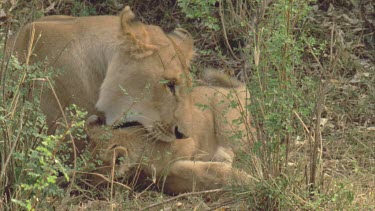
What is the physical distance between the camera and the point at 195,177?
200 inches

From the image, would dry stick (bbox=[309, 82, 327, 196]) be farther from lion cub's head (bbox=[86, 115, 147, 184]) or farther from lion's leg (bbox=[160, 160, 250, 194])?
lion cub's head (bbox=[86, 115, 147, 184])

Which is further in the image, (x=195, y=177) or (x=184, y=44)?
(x=184, y=44)

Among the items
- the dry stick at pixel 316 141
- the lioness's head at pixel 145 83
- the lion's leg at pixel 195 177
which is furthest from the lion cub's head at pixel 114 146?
the dry stick at pixel 316 141

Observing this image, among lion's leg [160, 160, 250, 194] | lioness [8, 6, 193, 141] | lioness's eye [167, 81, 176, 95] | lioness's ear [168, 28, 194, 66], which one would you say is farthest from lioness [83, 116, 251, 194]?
lioness's ear [168, 28, 194, 66]

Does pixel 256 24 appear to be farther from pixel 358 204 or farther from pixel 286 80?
pixel 358 204

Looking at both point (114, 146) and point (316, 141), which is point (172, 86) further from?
point (316, 141)

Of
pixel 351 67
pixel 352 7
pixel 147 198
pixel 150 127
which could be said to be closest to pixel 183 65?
pixel 150 127

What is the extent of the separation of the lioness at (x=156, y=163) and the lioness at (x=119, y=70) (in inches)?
4.0

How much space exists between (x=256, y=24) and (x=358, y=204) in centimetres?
110

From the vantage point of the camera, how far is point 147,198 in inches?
195

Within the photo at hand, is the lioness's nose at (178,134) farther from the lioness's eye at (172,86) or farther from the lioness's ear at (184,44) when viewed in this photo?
the lioness's ear at (184,44)

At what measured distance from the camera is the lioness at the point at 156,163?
15.9 ft

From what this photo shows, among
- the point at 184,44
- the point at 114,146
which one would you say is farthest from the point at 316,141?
the point at 184,44

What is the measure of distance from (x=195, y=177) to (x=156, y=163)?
247 millimetres
